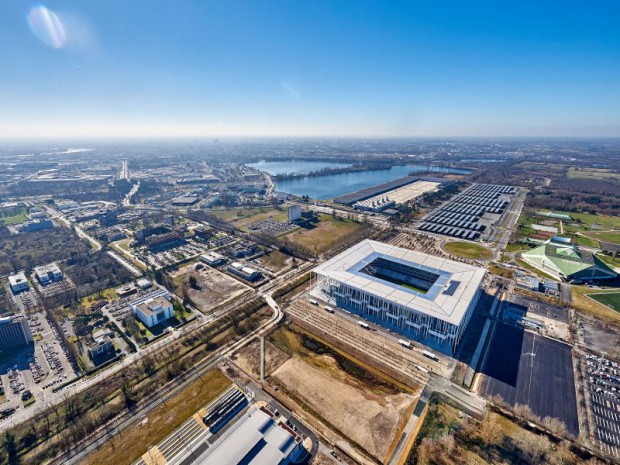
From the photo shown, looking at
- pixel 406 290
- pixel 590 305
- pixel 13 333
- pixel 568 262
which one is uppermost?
pixel 406 290

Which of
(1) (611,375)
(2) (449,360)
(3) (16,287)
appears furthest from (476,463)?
(3) (16,287)

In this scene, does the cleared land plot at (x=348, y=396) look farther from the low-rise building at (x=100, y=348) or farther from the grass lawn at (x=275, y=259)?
the grass lawn at (x=275, y=259)

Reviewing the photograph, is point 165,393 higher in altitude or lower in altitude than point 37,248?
higher

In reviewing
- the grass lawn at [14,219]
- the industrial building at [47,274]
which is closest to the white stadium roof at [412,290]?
the industrial building at [47,274]

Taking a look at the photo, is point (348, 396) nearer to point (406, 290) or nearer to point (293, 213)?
point (406, 290)

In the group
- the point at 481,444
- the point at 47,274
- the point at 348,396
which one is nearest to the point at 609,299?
the point at 481,444

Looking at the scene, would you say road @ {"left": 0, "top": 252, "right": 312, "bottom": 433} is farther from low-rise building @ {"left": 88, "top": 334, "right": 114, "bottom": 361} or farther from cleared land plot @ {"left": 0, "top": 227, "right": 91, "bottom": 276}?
cleared land plot @ {"left": 0, "top": 227, "right": 91, "bottom": 276}

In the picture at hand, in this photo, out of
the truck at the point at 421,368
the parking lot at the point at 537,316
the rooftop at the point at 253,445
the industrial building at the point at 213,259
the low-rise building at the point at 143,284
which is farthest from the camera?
the industrial building at the point at 213,259
